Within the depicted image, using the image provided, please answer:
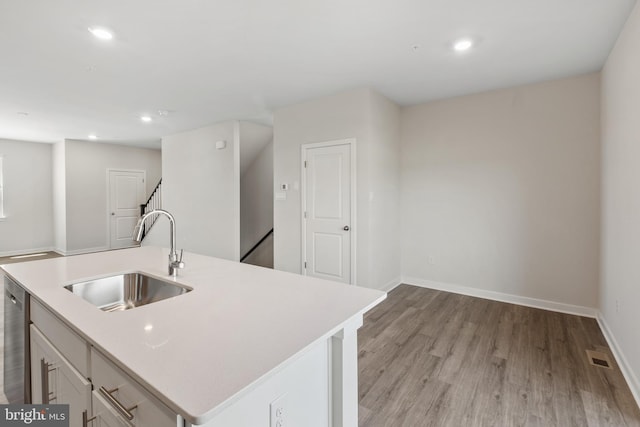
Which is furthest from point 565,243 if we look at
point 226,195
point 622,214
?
point 226,195

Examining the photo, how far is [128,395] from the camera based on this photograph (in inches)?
32.9

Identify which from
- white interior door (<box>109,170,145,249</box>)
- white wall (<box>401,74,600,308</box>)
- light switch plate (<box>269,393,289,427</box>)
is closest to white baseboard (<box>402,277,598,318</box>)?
white wall (<box>401,74,600,308</box>)

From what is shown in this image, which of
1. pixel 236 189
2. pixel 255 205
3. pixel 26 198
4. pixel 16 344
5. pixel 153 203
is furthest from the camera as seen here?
pixel 153 203

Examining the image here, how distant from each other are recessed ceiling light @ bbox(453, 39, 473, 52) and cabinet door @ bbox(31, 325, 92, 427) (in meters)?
3.27

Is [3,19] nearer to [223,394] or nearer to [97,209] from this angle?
[223,394]

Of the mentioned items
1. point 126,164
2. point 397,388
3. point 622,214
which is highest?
point 126,164

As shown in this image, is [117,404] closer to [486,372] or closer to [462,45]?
[486,372]

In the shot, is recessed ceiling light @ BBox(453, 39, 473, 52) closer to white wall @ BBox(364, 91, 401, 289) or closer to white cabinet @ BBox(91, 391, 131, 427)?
white wall @ BBox(364, 91, 401, 289)

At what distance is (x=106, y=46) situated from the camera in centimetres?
267

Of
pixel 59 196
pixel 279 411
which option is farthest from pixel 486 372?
pixel 59 196

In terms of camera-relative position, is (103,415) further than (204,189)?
No

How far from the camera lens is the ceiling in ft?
7.18

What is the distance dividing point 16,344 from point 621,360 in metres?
4.03

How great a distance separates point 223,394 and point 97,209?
827 centimetres
